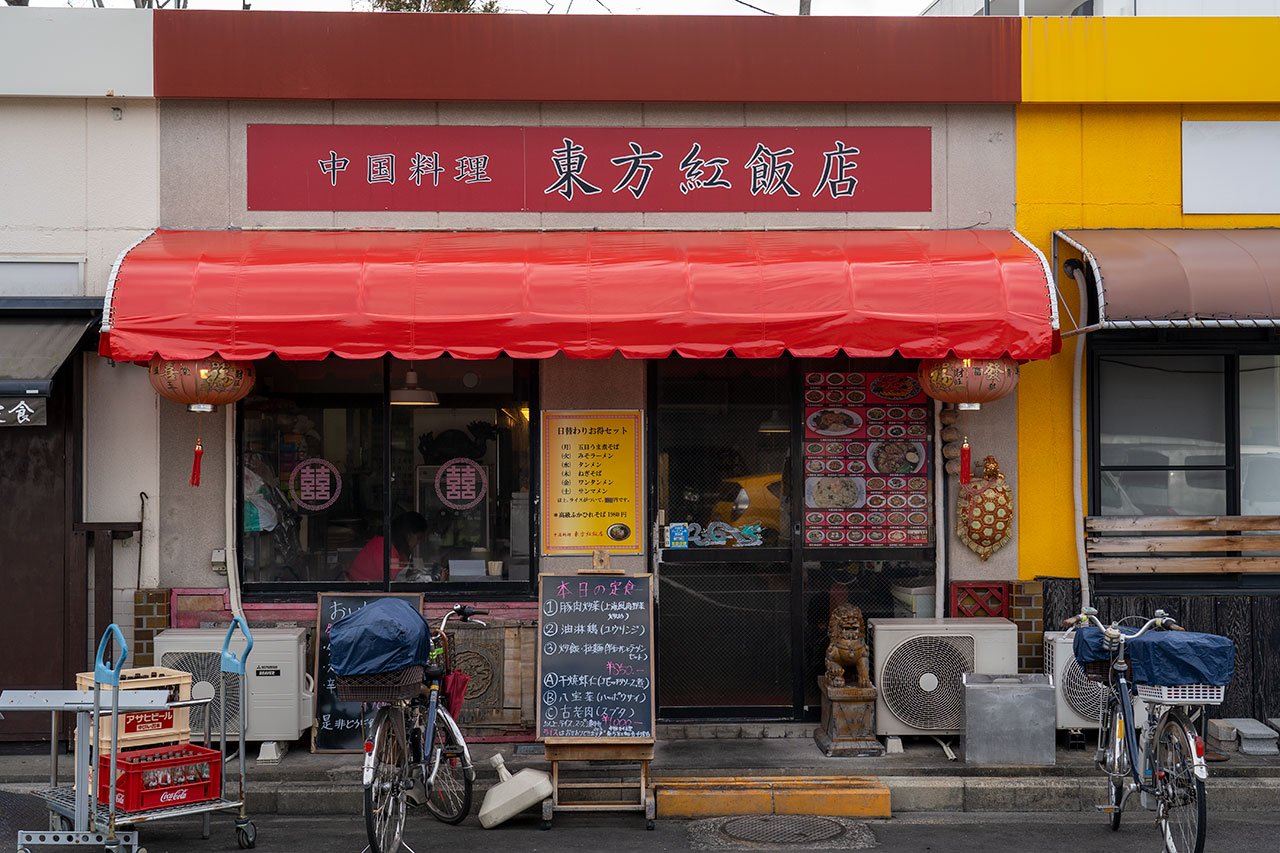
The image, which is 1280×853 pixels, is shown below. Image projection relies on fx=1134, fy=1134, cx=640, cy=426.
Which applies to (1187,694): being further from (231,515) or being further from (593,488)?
(231,515)

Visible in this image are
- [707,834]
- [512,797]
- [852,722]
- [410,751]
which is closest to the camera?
[410,751]

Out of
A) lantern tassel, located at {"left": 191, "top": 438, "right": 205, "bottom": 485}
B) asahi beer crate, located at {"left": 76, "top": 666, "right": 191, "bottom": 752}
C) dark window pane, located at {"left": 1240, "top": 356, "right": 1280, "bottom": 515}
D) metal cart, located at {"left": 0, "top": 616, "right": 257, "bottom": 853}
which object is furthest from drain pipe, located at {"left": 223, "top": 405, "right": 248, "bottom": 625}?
dark window pane, located at {"left": 1240, "top": 356, "right": 1280, "bottom": 515}

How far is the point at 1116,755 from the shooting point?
7.26m

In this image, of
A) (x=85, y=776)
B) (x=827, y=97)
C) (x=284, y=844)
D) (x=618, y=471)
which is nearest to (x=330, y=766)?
(x=284, y=844)

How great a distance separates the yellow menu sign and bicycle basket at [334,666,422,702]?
2.34 m

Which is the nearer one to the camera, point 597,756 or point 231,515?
point 597,756

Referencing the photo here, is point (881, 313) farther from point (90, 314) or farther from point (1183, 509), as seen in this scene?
point (90, 314)

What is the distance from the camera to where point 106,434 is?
9094mm

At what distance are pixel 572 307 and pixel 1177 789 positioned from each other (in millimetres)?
4935

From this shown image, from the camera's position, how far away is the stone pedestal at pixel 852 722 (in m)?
8.59

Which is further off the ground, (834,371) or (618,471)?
(834,371)

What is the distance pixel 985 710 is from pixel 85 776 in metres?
6.03

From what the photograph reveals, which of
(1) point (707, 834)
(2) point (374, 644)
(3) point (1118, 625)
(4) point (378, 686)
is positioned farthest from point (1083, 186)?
(4) point (378, 686)

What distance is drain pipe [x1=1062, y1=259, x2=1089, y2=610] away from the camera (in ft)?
29.9
